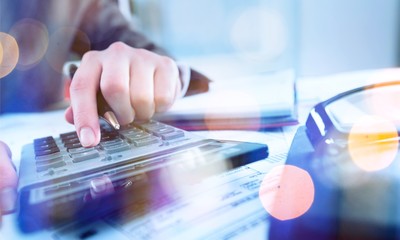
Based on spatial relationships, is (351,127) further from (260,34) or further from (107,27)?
(260,34)

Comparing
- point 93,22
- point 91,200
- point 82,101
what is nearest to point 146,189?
point 91,200

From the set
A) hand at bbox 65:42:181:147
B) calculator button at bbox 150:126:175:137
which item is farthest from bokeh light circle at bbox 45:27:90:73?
calculator button at bbox 150:126:175:137

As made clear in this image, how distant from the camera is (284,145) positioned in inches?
9.2

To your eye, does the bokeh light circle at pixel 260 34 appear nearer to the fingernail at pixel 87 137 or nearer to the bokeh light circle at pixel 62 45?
the bokeh light circle at pixel 62 45

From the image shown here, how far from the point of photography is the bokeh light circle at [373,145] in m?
0.16

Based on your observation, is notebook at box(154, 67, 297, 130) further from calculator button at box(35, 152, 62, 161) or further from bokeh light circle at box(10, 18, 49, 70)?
bokeh light circle at box(10, 18, 49, 70)

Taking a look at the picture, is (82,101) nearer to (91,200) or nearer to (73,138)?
(73,138)

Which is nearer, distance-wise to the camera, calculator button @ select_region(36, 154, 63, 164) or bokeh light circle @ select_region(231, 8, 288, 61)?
calculator button @ select_region(36, 154, 63, 164)

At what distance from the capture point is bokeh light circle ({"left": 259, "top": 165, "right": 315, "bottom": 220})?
135 millimetres

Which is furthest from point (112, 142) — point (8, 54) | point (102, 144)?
point (8, 54)

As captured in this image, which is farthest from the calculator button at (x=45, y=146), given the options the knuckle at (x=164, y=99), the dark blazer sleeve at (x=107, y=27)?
the dark blazer sleeve at (x=107, y=27)

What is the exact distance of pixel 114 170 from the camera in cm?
18

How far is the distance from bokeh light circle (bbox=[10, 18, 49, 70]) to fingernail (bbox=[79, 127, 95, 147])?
33 centimetres

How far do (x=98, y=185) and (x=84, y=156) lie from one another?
49 millimetres
